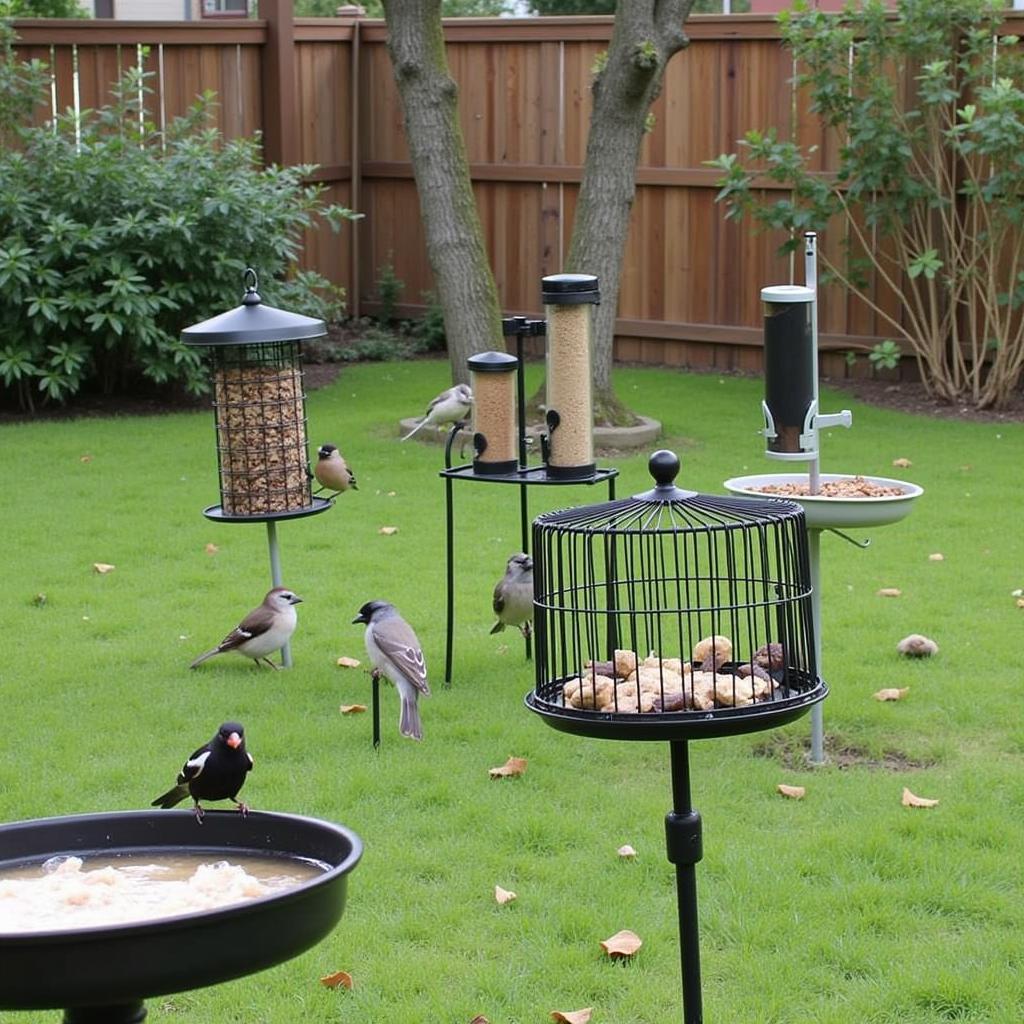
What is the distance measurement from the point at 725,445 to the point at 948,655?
172 inches

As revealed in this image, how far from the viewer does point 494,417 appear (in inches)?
252

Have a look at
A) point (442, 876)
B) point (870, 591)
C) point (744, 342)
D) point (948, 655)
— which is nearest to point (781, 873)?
point (442, 876)

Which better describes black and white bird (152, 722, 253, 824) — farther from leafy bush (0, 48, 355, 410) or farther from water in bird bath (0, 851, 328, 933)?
leafy bush (0, 48, 355, 410)

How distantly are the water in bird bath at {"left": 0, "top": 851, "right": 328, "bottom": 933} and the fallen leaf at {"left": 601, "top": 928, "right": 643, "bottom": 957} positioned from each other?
1.78m

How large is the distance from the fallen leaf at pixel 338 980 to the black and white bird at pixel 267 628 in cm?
242

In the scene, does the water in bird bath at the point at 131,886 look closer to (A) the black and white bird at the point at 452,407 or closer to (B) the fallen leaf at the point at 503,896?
(B) the fallen leaf at the point at 503,896

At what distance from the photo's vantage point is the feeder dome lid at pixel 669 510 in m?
3.37

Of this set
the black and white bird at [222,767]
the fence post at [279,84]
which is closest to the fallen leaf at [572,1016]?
the black and white bird at [222,767]

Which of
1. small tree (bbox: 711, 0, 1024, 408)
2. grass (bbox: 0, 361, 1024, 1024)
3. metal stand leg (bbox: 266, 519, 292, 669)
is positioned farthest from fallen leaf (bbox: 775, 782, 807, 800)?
small tree (bbox: 711, 0, 1024, 408)

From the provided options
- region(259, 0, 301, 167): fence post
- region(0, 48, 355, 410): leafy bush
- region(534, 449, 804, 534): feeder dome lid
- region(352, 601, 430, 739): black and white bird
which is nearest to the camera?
region(534, 449, 804, 534): feeder dome lid

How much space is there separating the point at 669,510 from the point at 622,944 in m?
1.36

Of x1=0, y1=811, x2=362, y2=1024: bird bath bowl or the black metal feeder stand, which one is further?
the black metal feeder stand

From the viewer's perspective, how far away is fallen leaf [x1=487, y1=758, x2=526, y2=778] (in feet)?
18.3

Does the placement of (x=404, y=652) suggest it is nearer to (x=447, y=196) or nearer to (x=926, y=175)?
(x=447, y=196)
